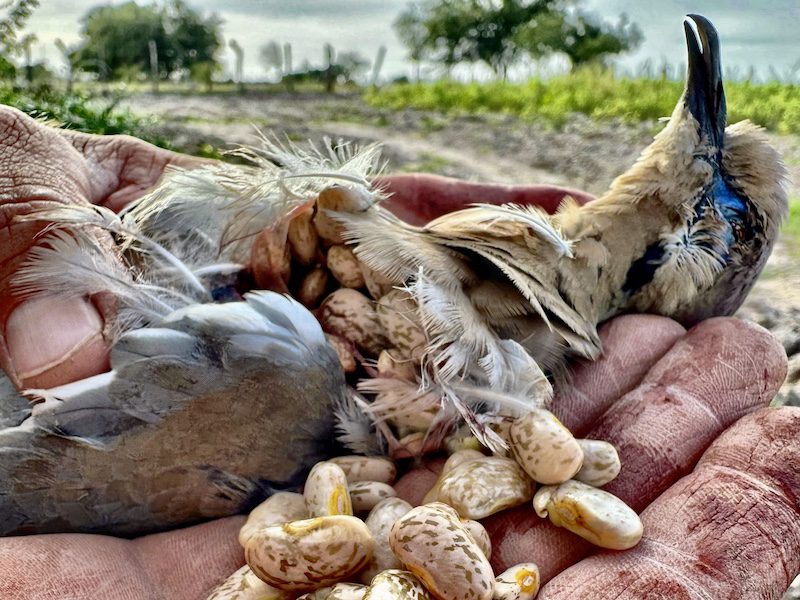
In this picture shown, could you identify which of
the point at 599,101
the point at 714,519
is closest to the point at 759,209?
the point at 714,519

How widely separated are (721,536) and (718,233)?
571 mm

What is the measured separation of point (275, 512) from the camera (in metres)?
1.09

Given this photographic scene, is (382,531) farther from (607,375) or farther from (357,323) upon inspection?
(607,375)

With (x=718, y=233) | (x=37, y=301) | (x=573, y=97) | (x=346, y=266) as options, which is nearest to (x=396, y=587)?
(x=346, y=266)

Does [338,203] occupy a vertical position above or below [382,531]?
above

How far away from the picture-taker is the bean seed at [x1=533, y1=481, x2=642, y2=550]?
0.96m

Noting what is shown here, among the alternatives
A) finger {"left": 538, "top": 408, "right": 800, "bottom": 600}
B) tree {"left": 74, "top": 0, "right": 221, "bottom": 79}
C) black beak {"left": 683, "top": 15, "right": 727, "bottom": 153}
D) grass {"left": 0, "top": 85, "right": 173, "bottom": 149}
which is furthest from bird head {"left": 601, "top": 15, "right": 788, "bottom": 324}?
tree {"left": 74, "top": 0, "right": 221, "bottom": 79}

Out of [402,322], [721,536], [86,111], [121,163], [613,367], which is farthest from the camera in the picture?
[86,111]

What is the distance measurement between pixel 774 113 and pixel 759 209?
29.4 inches

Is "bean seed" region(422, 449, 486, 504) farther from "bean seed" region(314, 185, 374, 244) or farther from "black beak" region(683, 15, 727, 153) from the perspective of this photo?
"black beak" region(683, 15, 727, 153)

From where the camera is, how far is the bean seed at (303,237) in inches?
51.4

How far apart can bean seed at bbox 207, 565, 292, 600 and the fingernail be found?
1.18 ft

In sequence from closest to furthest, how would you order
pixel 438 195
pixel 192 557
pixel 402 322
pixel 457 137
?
pixel 192 557 → pixel 402 322 → pixel 438 195 → pixel 457 137

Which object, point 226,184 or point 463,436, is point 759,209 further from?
point 226,184
